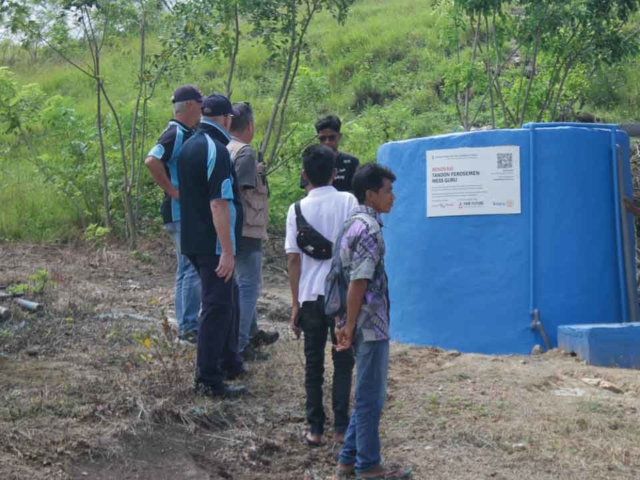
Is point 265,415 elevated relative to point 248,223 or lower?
lower

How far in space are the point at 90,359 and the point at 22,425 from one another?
5.15 ft

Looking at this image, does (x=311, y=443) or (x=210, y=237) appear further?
(x=210, y=237)

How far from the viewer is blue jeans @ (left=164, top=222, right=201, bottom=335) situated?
647cm

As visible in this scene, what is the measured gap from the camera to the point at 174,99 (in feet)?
20.4

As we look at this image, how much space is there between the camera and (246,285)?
6422 millimetres

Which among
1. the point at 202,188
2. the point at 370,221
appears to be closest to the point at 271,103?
the point at 202,188

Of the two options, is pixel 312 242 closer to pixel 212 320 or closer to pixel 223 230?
pixel 223 230

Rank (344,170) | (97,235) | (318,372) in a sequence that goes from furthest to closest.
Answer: (97,235)
(344,170)
(318,372)

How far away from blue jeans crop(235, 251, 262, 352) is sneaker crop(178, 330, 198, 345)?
0.99 feet

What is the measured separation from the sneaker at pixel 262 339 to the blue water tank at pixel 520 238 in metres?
1.50

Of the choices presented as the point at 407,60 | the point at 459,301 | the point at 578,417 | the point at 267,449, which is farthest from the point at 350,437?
the point at 407,60

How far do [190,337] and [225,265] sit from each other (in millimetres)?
1192

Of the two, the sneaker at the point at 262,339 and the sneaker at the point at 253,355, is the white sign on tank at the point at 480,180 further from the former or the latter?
the sneaker at the point at 253,355

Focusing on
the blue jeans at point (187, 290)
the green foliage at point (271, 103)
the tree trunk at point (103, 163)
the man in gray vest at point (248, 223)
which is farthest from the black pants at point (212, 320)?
the tree trunk at point (103, 163)
